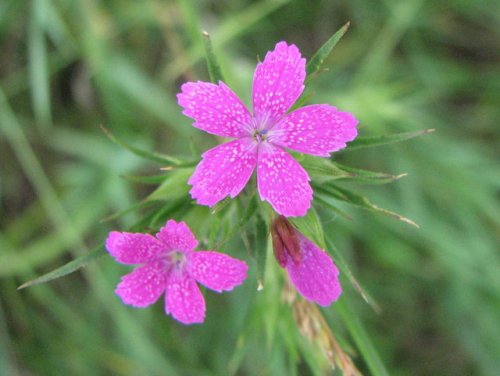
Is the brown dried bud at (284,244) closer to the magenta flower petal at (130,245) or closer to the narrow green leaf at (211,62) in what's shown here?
the magenta flower petal at (130,245)

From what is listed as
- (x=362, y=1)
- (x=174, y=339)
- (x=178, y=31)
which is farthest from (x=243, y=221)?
(x=362, y=1)

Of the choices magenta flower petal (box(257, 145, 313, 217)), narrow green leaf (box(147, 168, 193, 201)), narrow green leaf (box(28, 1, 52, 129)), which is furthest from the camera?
narrow green leaf (box(28, 1, 52, 129))

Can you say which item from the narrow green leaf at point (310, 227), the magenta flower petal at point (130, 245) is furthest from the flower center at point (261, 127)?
the magenta flower petal at point (130, 245)

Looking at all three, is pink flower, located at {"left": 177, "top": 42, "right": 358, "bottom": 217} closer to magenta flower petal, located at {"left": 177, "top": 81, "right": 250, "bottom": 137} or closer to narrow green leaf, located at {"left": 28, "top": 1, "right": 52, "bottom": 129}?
magenta flower petal, located at {"left": 177, "top": 81, "right": 250, "bottom": 137}

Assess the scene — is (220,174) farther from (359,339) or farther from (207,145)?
(207,145)

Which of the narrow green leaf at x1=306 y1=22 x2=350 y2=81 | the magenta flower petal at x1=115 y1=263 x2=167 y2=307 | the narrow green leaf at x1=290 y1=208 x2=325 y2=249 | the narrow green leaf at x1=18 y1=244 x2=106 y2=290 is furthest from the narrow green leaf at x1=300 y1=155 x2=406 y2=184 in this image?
the narrow green leaf at x1=18 y1=244 x2=106 y2=290

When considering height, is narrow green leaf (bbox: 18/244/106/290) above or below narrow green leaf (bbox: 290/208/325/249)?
above
